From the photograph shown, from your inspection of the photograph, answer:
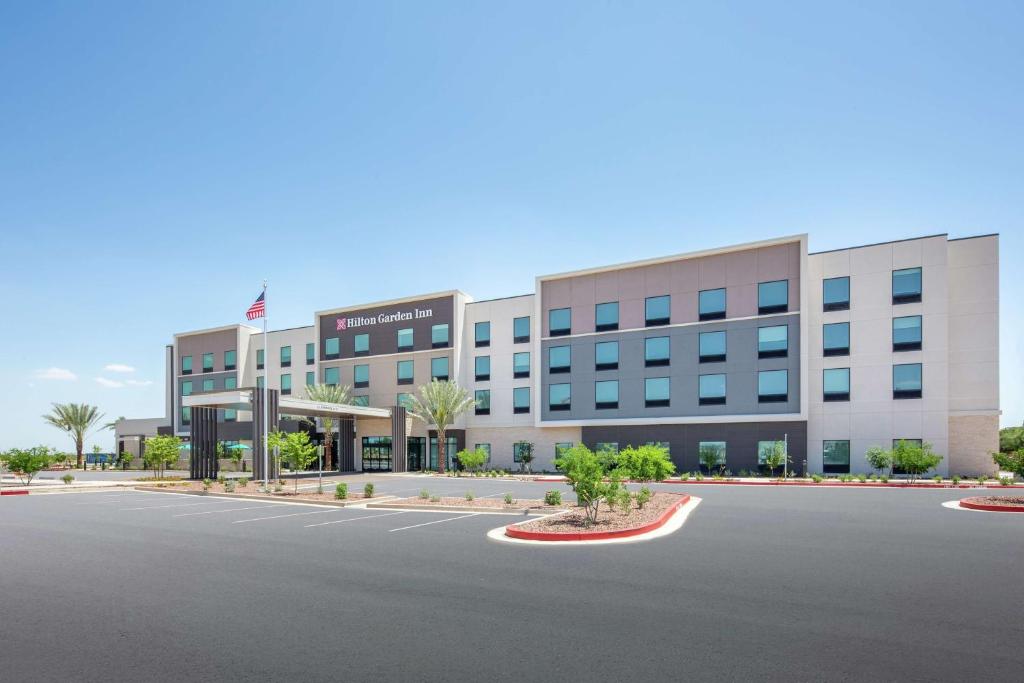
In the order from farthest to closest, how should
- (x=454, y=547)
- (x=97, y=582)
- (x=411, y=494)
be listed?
(x=411, y=494) < (x=454, y=547) < (x=97, y=582)

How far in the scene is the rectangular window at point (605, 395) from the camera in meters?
42.6

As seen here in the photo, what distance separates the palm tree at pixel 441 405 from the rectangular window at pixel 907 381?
28.5 metres

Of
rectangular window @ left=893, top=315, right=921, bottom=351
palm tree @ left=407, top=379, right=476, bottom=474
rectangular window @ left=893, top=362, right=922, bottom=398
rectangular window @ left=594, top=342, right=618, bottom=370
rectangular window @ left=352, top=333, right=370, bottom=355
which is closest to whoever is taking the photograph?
rectangular window @ left=893, top=362, right=922, bottom=398

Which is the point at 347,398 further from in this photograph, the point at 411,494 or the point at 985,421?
the point at 985,421

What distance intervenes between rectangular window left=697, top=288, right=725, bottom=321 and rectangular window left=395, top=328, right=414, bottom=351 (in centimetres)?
2353

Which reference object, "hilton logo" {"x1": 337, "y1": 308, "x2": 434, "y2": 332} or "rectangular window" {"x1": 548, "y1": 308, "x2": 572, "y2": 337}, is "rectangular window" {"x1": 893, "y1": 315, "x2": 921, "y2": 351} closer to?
"rectangular window" {"x1": 548, "y1": 308, "x2": 572, "y2": 337}

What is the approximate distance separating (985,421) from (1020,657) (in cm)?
3571

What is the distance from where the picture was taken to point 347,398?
51844mm

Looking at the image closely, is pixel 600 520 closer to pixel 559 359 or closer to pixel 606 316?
pixel 606 316

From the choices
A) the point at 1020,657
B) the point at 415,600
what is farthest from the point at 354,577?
the point at 1020,657

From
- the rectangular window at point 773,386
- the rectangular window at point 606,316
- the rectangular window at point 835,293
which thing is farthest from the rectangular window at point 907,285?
the rectangular window at point 606,316

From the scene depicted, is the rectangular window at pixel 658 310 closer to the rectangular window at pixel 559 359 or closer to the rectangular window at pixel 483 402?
the rectangular window at pixel 559 359

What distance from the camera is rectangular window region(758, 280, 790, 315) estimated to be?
124ft

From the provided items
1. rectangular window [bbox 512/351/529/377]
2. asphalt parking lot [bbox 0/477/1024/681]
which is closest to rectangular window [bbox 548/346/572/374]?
rectangular window [bbox 512/351/529/377]
